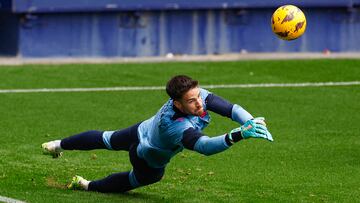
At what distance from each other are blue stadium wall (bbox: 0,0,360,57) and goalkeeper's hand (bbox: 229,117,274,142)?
11151mm

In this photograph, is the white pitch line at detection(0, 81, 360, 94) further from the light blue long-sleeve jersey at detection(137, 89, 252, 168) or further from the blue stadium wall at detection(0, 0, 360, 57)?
the light blue long-sleeve jersey at detection(137, 89, 252, 168)

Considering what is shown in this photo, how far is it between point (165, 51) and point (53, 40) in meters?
2.05

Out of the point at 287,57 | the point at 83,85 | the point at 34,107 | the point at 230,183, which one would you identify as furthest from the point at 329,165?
the point at 287,57

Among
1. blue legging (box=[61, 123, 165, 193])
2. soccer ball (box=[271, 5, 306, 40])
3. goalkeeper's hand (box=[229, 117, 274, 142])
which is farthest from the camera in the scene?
soccer ball (box=[271, 5, 306, 40])

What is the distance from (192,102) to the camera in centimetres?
983

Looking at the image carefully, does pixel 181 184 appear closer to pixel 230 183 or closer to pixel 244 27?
pixel 230 183

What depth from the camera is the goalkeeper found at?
9578 mm

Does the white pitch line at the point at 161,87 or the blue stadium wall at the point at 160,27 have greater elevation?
the blue stadium wall at the point at 160,27

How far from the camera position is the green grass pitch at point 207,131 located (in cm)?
1125

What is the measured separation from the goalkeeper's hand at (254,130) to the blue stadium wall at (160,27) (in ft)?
36.6

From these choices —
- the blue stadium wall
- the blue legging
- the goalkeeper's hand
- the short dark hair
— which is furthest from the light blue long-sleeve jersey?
the blue stadium wall

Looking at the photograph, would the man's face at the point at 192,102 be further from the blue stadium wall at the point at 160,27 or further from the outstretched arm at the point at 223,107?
the blue stadium wall at the point at 160,27

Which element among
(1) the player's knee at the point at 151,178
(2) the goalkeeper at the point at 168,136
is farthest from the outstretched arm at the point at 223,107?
(1) the player's knee at the point at 151,178

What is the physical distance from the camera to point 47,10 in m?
20.0
